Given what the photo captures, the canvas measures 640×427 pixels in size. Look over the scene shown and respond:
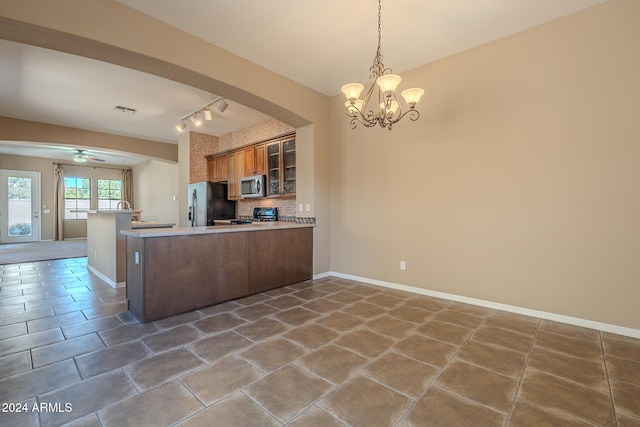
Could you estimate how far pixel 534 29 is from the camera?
295 centimetres

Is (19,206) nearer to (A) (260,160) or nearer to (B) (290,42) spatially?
(A) (260,160)

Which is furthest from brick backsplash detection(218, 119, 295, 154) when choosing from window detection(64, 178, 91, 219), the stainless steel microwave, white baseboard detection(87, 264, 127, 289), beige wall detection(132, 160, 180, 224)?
window detection(64, 178, 91, 219)

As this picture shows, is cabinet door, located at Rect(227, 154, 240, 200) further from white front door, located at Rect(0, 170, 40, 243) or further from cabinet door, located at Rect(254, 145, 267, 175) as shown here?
white front door, located at Rect(0, 170, 40, 243)

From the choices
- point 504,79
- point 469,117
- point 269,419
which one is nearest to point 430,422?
point 269,419

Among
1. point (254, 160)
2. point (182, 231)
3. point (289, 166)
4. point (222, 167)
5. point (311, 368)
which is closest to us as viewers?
point (311, 368)

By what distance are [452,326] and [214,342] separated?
88.4 inches

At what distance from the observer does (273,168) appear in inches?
219

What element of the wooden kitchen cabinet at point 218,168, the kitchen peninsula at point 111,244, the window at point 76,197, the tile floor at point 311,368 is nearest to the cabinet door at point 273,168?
the wooden kitchen cabinet at point 218,168

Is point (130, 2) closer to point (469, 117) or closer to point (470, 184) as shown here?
point (469, 117)

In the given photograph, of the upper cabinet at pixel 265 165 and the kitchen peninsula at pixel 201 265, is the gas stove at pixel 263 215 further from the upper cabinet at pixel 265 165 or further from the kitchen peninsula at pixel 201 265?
the kitchen peninsula at pixel 201 265

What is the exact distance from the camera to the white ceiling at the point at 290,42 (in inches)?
104

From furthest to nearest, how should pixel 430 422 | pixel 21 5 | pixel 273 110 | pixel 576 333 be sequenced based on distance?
pixel 273 110
pixel 576 333
pixel 21 5
pixel 430 422

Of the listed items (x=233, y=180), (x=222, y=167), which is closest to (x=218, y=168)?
(x=222, y=167)

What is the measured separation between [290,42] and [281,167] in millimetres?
2415
